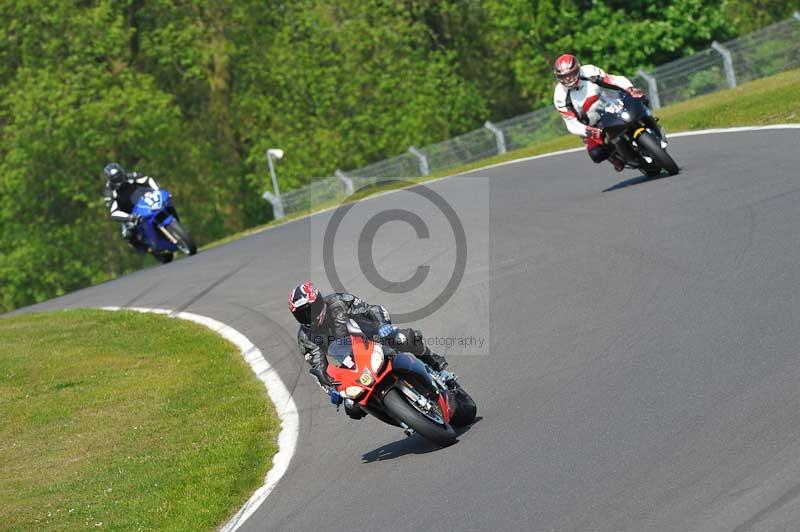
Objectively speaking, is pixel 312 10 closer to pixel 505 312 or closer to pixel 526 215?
pixel 526 215

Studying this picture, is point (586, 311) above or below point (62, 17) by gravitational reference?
below

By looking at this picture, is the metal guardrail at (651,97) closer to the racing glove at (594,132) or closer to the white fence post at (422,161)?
the white fence post at (422,161)

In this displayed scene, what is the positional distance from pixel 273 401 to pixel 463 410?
3370mm

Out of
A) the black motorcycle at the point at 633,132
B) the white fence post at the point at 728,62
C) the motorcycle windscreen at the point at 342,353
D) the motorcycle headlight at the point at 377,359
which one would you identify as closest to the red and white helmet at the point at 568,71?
the black motorcycle at the point at 633,132

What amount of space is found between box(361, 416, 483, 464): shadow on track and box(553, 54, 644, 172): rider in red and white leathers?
27.0 feet

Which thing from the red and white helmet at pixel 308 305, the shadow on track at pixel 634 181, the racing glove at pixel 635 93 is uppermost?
the red and white helmet at pixel 308 305

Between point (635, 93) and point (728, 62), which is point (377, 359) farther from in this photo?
point (728, 62)

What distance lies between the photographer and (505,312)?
13.0 m

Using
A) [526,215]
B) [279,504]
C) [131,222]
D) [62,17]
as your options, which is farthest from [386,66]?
[279,504]

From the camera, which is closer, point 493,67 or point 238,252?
point 238,252

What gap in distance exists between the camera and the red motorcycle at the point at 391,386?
29.5ft

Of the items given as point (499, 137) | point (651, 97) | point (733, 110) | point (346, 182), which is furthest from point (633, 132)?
point (346, 182)

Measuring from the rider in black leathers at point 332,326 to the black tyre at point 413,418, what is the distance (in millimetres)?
404

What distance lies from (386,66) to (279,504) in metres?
44.2
